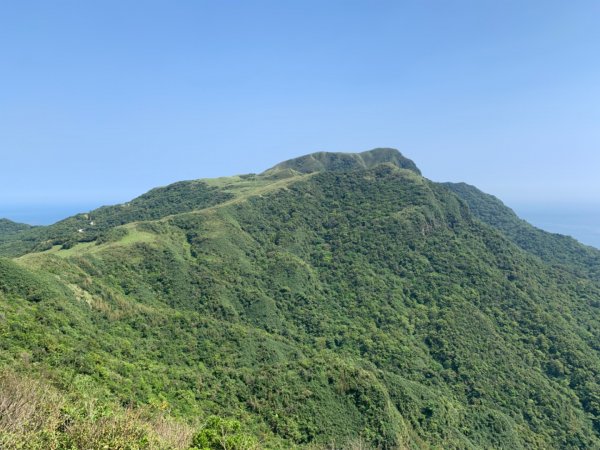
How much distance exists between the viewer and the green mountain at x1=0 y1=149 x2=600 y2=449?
127 feet

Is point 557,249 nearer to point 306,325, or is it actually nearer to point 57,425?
point 306,325

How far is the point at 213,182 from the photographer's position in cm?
17662

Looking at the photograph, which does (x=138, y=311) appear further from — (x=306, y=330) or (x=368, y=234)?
(x=368, y=234)

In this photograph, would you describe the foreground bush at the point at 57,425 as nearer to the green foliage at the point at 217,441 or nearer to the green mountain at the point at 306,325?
the green mountain at the point at 306,325

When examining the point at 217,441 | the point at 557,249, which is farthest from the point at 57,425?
the point at 557,249

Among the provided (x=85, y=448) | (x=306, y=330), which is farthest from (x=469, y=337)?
(x=85, y=448)

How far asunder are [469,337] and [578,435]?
81.2 feet

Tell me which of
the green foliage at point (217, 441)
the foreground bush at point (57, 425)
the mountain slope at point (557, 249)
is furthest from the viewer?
the mountain slope at point (557, 249)

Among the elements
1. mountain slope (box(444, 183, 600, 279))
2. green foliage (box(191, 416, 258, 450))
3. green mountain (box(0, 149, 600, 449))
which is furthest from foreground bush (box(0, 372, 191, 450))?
mountain slope (box(444, 183, 600, 279))

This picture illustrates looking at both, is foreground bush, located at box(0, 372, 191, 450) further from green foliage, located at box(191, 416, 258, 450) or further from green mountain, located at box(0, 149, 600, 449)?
green foliage, located at box(191, 416, 258, 450)

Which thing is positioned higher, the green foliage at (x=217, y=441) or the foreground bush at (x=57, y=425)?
the foreground bush at (x=57, y=425)

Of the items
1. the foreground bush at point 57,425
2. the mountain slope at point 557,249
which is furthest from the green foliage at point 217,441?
the mountain slope at point 557,249

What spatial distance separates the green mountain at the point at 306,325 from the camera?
38719mm

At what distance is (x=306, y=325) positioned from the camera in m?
88.1
